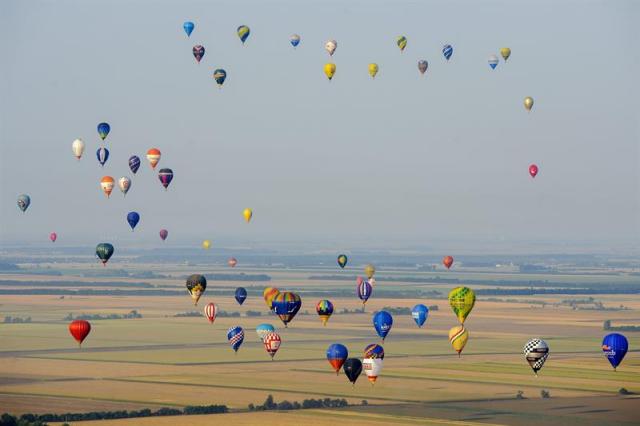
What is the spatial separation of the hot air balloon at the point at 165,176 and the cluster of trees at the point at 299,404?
30.4m

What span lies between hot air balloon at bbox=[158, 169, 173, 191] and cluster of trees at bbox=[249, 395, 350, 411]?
30355mm

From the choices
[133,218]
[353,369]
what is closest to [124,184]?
[133,218]

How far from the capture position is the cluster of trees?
73188 mm

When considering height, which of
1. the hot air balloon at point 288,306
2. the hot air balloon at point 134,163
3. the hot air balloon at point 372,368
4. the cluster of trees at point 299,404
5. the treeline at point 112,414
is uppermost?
the hot air balloon at point 134,163

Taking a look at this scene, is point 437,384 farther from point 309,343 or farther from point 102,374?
point 309,343

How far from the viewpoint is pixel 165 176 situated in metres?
104

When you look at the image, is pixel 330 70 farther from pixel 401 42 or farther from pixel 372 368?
pixel 372 368

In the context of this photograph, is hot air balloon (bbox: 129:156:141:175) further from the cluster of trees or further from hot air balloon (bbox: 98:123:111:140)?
the cluster of trees

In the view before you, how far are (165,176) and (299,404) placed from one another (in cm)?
3301

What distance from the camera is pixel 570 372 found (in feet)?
303

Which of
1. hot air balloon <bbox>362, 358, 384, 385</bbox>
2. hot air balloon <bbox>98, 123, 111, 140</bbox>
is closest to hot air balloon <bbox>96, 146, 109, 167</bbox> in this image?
hot air balloon <bbox>98, 123, 111, 140</bbox>

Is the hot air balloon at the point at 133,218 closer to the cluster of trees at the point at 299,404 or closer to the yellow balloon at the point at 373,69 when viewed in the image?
the yellow balloon at the point at 373,69

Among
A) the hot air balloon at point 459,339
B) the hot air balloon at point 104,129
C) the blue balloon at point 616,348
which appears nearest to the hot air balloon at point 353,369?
the blue balloon at point 616,348

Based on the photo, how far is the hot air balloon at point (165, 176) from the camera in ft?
340
